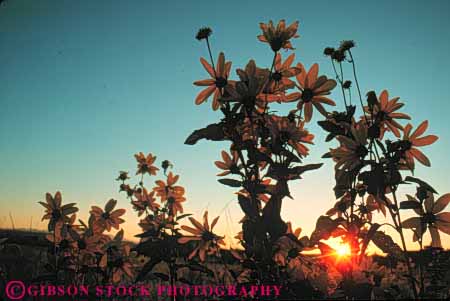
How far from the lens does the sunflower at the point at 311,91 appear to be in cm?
217

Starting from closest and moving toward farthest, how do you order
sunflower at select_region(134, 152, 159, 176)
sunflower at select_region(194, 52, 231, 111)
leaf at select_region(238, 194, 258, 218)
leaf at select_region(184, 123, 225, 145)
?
1. leaf at select_region(238, 194, 258, 218)
2. leaf at select_region(184, 123, 225, 145)
3. sunflower at select_region(194, 52, 231, 111)
4. sunflower at select_region(134, 152, 159, 176)

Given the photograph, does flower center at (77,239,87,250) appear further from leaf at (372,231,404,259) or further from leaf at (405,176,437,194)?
leaf at (405,176,437,194)

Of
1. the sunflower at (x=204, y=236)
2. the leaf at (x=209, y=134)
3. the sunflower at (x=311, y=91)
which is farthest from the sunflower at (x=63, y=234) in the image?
the sunflower at (x=311, y=91)

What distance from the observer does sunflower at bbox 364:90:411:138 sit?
2.28 metres

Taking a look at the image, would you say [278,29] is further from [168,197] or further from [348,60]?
Answer: [168,197]

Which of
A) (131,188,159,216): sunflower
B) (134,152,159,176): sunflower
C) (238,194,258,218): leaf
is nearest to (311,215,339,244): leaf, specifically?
(238,194,258,218): leaf

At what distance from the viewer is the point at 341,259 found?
A: 1942 mm

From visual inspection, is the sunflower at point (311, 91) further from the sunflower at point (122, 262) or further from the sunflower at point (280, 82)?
the sunflower at point (122, 262)

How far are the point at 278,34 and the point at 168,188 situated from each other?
10.7 feet

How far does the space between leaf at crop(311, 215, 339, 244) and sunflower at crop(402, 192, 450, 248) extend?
16.3 inches

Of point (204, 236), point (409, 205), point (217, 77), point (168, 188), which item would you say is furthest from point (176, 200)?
point (409, 205)

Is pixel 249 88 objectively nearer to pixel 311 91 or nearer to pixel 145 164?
pixel 311 91

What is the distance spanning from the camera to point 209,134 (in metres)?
1.71

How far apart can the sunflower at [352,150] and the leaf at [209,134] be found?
64cm
